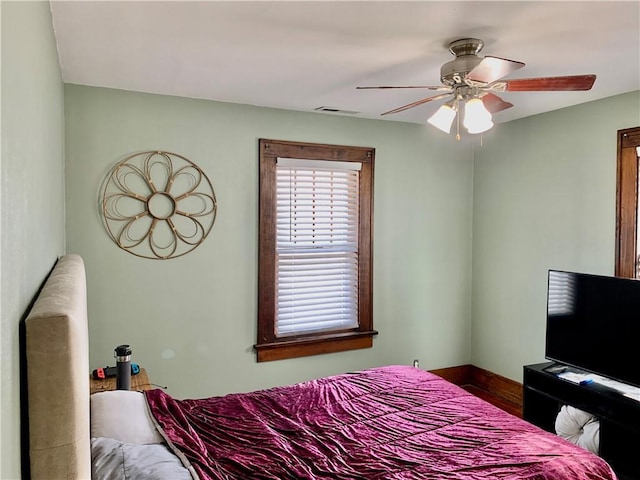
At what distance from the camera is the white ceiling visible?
207 centimetres

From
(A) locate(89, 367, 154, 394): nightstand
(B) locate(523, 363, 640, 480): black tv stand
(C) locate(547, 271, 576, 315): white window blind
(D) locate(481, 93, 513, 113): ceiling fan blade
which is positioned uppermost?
(D) locate(481, 93, 513, 113): ceiling fan blade

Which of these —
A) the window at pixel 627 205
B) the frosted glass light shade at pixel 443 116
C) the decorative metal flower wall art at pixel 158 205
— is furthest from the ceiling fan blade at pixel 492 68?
the decorative metal flower wall art at pixel 158 205

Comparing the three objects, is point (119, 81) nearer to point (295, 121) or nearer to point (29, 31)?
point (295, 121)

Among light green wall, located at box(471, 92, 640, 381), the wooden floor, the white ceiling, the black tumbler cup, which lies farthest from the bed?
light green wall, located at box(471, 92, 640, 381)

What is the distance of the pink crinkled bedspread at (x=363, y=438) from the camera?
202cm

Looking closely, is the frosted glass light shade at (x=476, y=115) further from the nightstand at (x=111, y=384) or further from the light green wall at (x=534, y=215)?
the nightstand at (x=111, y=384)

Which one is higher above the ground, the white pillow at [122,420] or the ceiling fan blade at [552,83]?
the ceiling fan blade at [552,83]

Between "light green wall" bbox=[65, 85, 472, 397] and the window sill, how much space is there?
7 cm

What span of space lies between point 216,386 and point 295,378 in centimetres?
67

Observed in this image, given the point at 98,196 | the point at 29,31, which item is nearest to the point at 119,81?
the point at 98,196

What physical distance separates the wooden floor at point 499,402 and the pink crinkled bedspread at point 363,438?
5.32ft

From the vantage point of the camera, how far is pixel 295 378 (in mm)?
4105

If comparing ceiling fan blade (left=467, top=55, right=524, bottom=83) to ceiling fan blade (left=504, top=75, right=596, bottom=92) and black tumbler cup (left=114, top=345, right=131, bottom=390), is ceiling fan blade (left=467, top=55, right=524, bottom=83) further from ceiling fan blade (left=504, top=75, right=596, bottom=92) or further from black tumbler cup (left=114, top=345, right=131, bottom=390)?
black tumbler cup (left=114, top=345, right=131, bottom=390)

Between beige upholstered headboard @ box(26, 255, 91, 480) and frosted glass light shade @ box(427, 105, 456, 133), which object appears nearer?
beige upholstered headboard @ box(26, 255, 91, 480)
